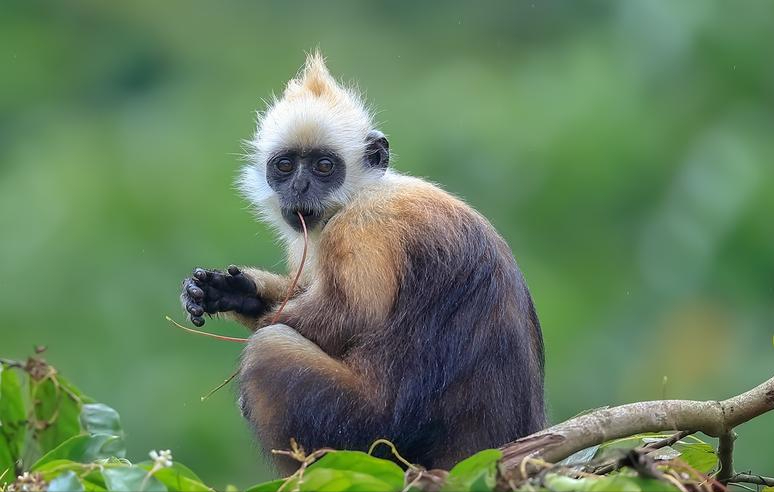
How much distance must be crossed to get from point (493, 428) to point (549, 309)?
7.31m

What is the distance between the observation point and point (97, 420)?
488cm

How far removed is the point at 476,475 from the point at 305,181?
281 cm

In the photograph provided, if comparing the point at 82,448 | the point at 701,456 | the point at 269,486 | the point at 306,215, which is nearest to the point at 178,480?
the point at 269,486

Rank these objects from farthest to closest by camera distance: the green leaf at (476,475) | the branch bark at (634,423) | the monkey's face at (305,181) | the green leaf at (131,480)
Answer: the monkey's face at (305,181) < the branch bark at (634,423) < the green leaf at (131,480) < the green leaf at (476,475)

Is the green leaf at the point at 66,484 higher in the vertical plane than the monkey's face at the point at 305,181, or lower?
lower

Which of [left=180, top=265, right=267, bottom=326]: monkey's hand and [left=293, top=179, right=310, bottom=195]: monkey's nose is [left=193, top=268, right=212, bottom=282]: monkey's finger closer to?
[left=180, top=265, right=267, bottom=326]: monkey's hand

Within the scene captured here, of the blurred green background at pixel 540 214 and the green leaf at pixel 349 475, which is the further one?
the blurred green background at pixel 540 214

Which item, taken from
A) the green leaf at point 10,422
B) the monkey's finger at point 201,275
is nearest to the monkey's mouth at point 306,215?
the monkey's finger at point 201,275

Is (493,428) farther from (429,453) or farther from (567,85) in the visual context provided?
(567,85)

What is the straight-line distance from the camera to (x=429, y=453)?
17.9ft

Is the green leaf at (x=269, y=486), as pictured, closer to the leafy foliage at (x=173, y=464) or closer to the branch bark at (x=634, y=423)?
the leafy foliage at (x=173, y=464)

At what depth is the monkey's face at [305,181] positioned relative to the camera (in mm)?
6359

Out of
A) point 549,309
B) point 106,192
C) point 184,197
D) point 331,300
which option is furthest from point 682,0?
point 331,300

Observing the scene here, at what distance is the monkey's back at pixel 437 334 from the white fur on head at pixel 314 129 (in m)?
0.70
